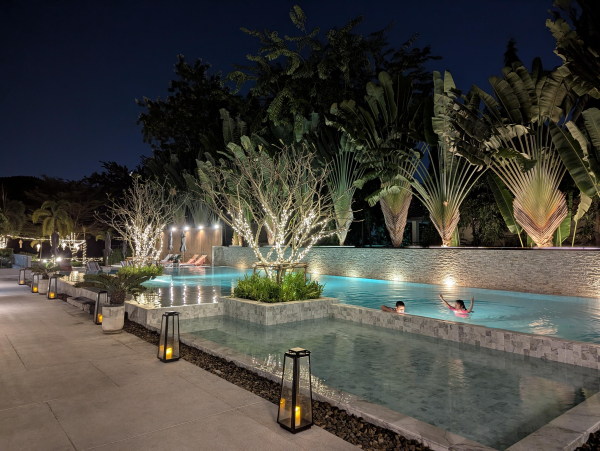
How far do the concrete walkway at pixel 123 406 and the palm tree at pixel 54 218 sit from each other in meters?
27.4

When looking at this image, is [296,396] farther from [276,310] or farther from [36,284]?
[36,284]

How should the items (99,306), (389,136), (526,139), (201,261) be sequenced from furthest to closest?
(201,261)
(389,136)
(526,139)
(99,306)

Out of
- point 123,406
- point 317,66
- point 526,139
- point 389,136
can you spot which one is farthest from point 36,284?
point 526,139

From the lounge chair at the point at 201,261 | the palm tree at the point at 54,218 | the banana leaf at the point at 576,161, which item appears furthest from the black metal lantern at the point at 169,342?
the palm tree at the point at 54,218

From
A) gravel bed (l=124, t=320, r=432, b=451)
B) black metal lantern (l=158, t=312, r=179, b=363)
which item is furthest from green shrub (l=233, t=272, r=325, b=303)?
black metal lantern (l=158, t=312, r=179, b=363)

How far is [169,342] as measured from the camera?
5.32 m

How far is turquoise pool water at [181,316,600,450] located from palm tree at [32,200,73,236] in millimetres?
27360

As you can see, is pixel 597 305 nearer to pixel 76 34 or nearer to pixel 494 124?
pixel 494 124

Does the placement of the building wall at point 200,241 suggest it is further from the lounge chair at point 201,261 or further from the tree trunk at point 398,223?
the tree trunk at point 398,223

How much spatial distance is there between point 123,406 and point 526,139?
13.1 m

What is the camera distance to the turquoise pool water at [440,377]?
3.91 metres

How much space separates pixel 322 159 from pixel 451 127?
8.13 m

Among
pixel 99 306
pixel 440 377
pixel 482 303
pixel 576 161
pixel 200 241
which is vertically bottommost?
pixel 440 377

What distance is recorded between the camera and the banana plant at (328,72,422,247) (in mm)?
15602
